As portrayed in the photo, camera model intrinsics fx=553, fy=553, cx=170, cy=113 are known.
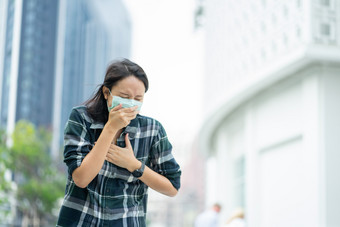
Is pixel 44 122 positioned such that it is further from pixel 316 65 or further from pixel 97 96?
pixel 97 96

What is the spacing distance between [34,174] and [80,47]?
32.2m

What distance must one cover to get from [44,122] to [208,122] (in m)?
29.3

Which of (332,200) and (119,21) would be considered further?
(119,21)

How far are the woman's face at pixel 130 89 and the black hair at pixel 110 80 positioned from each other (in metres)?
0.01

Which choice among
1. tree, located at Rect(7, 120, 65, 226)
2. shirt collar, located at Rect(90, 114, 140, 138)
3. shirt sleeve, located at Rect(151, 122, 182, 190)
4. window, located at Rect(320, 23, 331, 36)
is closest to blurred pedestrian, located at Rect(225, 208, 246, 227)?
window, located at Rect(320, 23, 331, 36)

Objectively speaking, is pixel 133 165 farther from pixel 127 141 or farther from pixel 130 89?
pixel 130 89

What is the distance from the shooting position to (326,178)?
36.9ft

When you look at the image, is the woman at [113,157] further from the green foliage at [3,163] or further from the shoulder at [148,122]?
the green foliage at [3,163]

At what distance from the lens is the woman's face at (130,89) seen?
1617 millimetres

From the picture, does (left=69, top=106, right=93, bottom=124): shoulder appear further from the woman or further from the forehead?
the forehead

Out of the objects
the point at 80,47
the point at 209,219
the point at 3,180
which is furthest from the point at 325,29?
the point at 80,47

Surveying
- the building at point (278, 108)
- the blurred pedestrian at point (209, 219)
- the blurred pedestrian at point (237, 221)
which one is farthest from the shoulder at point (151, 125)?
the blurred pedestrian at point (209, 219)

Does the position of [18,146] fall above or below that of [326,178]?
above

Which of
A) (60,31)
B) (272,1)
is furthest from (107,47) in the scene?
(272,1)
